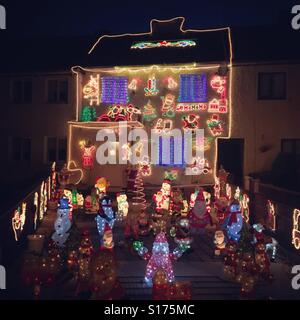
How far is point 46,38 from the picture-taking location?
23.5m

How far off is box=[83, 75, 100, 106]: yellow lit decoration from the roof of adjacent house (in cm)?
79

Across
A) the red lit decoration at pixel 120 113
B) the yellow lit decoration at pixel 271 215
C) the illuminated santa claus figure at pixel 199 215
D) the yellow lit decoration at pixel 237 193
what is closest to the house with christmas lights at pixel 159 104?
the red lit decoration at pixel 120 113

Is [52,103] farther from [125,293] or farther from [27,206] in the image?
[125,293]

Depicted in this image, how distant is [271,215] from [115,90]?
10.5 metres

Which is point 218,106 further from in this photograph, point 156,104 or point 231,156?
point 156,104

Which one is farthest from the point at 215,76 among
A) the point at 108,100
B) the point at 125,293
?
the point at 125,293

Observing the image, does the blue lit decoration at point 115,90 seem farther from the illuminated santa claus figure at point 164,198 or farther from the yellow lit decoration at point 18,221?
the yellow lit decoration at point 18,221

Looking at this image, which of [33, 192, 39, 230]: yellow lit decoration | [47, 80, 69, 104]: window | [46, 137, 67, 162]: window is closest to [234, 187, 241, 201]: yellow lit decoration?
[33, 192, 39, 230]: yellow lit decoration

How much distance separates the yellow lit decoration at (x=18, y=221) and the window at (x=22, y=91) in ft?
35.7

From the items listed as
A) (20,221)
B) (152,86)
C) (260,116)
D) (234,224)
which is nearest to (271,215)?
(234,224)

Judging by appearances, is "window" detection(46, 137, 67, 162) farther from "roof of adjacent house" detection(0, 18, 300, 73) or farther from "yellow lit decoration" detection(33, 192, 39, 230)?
"yellow lit decoration" detection(33, 192, 39, 230)

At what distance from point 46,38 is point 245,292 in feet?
66.1

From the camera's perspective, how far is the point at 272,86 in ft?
61.2

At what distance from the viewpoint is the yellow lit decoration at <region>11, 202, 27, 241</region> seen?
35.2 feet
